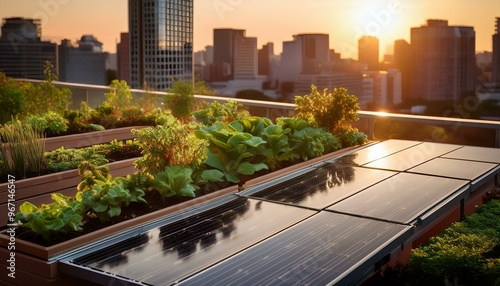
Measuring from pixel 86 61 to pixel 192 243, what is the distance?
17202 mm

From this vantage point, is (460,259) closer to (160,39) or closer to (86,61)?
(160,39)

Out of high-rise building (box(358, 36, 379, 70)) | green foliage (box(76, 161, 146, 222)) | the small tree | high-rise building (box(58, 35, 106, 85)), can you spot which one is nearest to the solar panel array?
green foliage (box(76, 161, 146, 222))

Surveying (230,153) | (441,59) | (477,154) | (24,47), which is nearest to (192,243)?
(230,153)

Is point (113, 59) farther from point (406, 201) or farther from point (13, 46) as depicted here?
point (406, 201)

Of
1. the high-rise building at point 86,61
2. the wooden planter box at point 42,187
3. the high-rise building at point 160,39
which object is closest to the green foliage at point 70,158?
the wooden planter box at point 42,187

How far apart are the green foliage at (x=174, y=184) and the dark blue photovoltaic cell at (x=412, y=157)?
5.28 feet

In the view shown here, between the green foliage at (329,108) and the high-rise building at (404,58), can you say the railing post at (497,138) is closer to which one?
the green foliage at (329,108)

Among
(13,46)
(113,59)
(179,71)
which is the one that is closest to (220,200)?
(179,71)

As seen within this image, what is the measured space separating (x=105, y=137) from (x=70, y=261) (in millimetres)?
4430

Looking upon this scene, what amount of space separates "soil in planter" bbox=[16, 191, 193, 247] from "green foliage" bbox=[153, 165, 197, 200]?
0.17ft

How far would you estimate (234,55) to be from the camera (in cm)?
2319

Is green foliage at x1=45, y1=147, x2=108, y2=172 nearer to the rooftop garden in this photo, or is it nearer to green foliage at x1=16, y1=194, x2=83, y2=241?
the rooftop garden

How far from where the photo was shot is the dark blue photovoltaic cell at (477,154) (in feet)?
16.7

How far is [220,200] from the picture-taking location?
3.55m
